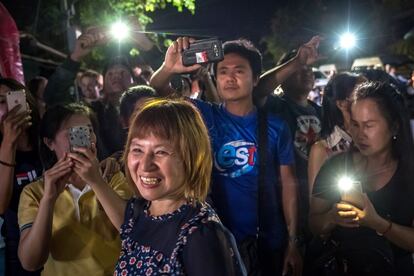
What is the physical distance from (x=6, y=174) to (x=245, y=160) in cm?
148

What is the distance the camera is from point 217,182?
10.00 ft

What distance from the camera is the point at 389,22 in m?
24.7

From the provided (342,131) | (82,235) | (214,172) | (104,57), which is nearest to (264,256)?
(214,172)

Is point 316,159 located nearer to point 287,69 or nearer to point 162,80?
point 287,69

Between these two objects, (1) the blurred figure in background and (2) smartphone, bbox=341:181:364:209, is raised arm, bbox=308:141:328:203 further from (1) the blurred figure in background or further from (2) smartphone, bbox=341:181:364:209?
(1) the blurred figure in background

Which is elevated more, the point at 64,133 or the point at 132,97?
the point at 132,97

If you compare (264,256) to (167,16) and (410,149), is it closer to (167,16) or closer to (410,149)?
(410,149)

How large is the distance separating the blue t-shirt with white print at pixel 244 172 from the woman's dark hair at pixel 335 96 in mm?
514

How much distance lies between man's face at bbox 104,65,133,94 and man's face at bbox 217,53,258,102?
1873 millimetres

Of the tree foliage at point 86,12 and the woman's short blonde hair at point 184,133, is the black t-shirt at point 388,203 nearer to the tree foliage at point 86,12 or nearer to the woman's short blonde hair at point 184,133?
the woman's short blonde hair at point 184,133

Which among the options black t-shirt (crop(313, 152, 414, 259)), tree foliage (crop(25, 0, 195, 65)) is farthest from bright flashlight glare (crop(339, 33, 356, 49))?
black t-shirt (crop(313, 152, 414, 259))

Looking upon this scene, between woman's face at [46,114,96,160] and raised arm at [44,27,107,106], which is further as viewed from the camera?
raised arm at [44,27,107,106]

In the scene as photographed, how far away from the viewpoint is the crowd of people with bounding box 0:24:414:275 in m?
1.85

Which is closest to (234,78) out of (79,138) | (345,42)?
(79,138)
